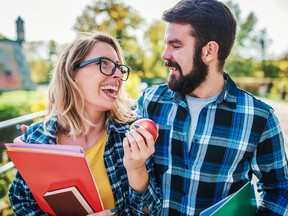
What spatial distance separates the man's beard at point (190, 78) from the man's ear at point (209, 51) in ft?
0.14

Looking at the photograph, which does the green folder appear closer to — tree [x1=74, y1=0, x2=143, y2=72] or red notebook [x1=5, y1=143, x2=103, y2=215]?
red notebook [x1=5, y1=143, x2=103, y2=215]

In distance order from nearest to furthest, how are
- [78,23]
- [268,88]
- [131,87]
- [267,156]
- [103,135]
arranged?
[267,156], [103,135], [131,87], [78,23], [268,88]

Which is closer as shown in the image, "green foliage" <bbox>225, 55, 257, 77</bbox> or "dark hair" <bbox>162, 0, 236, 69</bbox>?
"dark hair" <bbox>162, 0, 236, 69</bbox>

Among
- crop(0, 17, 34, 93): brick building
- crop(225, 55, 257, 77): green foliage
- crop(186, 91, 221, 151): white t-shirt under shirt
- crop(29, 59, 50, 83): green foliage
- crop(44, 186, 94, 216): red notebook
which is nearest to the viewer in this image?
crop(44, 186, 94, 216): red notebook

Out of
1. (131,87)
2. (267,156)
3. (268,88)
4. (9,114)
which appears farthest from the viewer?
(268,88)

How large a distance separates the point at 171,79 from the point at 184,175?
26.3 inches

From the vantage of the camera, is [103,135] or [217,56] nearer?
[103,135]

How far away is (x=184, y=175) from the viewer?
188 cm

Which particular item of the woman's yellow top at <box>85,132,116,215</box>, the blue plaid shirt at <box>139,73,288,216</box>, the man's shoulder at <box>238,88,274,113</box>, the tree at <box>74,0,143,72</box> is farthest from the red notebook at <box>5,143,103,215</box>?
the tree at <box>74,0,143,72</box>

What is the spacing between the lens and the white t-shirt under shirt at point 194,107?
1.93 meters

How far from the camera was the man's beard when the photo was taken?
6.42ft

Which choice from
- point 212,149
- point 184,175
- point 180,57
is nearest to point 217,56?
point 180,57

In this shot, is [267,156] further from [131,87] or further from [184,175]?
[131,87]

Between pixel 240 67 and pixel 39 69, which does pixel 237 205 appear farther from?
pixel 39 69
